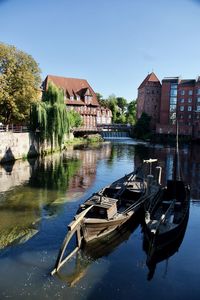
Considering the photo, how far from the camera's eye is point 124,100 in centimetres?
12625

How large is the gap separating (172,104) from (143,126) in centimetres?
1026

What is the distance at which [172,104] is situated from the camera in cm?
7850

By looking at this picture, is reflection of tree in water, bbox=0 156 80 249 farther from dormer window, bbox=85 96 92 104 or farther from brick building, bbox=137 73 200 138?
brick building, bbox=137 73 200 138

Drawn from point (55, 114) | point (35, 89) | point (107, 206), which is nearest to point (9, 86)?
point (35, 89)

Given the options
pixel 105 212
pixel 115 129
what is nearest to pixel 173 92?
pixel 115 129

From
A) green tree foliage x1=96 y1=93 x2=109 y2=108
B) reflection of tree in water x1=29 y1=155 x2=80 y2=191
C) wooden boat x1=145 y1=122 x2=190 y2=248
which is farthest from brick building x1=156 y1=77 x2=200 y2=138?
wooden boat x1=145 y1=122 x2=190 y2=248

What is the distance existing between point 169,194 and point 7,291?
11709 millimetres

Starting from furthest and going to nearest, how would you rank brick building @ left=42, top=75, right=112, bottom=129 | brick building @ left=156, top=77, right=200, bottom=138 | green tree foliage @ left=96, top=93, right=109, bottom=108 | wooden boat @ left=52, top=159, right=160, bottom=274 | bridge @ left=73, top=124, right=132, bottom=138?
1. green tree foliage @ left=96, top=93, right=109, bottom=108
2. bridge @ left=73, top=124, right=132, bottom=138
3. brick building @ left=156, top=77, right=200, bottom=138
4. brick building @ left=42, top=75, right=112, bottom=129
5. wooden boat @ left=52, top=159, right=160, bottom=274

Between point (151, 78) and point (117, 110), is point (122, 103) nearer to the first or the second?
point (117, 110)

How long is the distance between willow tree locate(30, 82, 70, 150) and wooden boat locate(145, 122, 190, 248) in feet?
69.1

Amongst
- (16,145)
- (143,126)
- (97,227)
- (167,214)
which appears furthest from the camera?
(143,126)

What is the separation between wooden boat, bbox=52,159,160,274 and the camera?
36.2ft

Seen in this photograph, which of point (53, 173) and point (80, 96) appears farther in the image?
point (80, 96)

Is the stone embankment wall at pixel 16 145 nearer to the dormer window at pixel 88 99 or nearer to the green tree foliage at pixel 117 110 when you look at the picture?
the dormer window at pixel 88 99
